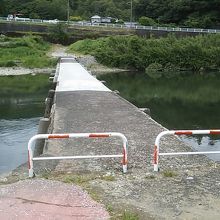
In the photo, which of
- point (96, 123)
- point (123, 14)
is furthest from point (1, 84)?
point (123, 14)

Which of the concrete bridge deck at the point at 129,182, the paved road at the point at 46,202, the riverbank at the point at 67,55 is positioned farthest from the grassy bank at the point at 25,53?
the paved road at the point at 46,202

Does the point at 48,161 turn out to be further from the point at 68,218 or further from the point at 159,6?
the point at 159,6

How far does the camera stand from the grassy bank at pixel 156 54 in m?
54.0

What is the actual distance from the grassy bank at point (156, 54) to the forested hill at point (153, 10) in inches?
895

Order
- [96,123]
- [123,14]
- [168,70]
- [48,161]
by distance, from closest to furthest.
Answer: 1. [48,161]
2. [96,123]
3. [168,70]
4. [123,14]

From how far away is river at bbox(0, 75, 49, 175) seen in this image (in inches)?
583

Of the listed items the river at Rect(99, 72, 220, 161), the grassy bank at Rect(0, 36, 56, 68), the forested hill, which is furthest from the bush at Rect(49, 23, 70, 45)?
the river at Rect(99, 72, 220, 161)

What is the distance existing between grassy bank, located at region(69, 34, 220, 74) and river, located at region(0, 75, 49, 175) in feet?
48.3

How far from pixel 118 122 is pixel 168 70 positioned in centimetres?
4107

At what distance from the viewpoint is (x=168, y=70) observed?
54500 mm

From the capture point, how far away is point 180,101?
97.4 feet

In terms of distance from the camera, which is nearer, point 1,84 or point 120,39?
point 1,84

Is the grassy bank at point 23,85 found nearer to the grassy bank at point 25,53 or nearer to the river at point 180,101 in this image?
the river at point 180,101

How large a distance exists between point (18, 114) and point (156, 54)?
3410cm
